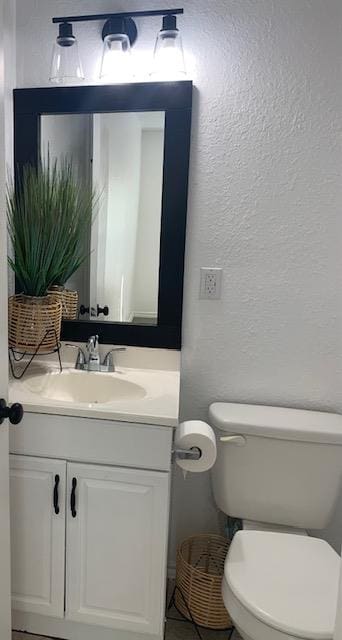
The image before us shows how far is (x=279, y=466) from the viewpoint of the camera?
1.47 m

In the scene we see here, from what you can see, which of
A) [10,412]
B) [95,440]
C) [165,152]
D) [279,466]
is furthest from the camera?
[165,152]

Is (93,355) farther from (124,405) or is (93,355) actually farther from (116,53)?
(116,53)

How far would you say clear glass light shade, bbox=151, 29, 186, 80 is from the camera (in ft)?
4.87

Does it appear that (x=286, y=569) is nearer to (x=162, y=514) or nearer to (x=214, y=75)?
(x=162, y=514)

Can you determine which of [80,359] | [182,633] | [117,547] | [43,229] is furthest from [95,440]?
[182,633]

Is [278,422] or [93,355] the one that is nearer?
[278,422]

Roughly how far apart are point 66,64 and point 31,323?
0.94 metres

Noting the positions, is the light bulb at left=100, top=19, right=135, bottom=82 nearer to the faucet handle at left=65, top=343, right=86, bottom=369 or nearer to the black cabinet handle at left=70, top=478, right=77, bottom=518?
the faucet handle at left=65, top=343, right=86, bottom=369

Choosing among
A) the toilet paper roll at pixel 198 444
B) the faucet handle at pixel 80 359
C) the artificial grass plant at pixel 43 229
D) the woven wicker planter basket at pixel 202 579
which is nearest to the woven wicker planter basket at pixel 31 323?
the artificial grass plant at pixel 43 229

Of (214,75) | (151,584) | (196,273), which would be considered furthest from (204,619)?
(214,75)

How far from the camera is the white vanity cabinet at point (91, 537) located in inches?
51.2

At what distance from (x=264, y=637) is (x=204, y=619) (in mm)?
516

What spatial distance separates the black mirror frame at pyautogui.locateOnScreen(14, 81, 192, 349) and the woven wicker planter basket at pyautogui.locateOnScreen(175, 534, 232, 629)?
0.77 meters

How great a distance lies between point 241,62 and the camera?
1517mm
